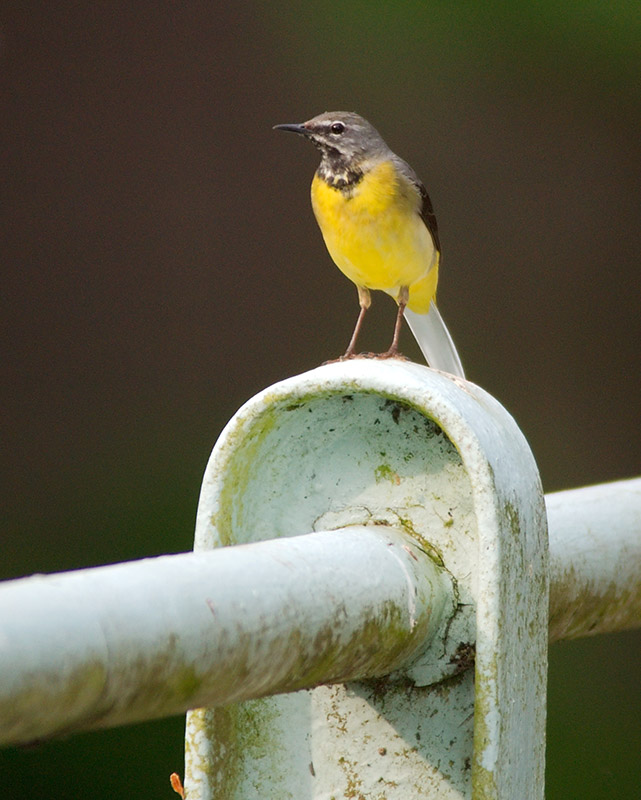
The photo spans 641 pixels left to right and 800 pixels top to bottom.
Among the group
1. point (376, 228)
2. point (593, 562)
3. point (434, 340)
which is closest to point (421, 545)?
point (593, 562)

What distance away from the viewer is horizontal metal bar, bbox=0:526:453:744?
0.59 meters

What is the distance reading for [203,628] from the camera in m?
0.70

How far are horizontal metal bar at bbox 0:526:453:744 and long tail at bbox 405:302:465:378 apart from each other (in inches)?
88.6

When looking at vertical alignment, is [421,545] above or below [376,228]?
below

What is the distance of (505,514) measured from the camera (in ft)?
3.23

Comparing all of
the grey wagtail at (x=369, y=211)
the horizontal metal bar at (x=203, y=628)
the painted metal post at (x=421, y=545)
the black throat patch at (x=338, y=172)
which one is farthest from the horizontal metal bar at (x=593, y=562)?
the black throat patch at (x=338, y=172)

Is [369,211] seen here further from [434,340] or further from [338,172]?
[434,340]

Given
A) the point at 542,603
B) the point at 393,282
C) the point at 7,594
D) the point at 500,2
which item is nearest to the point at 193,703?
the point at 7,594

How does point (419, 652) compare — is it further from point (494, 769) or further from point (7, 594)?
point (7, 594)

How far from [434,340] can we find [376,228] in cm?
53

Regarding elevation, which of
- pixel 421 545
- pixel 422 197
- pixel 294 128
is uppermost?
pixel 294 128

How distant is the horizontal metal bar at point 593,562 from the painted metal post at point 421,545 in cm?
14

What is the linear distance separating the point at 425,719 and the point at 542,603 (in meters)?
0.14

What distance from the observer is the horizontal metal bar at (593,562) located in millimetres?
1197
